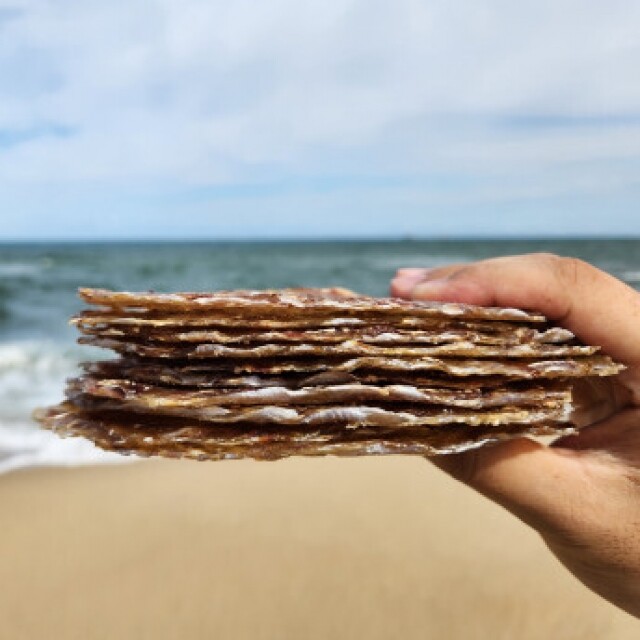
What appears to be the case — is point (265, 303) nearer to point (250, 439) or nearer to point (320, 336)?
point (320, 336)

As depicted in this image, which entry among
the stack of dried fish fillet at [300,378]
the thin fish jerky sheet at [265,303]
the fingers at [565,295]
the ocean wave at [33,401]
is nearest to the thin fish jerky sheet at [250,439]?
the stack of dried fish fillet at [300,378]

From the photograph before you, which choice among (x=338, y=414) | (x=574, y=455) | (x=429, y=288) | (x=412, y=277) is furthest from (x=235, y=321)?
(x=574, y=455)

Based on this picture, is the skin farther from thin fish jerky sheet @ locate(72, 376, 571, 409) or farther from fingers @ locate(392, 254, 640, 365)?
thin fish jerky sheet @ locate(72, 376, 571, 409)

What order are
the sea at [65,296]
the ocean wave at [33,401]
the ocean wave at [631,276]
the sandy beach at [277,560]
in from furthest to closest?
the ocean wave at [631,276], the sea at [65,296], the ocean wave at [33,401], the sandy beach at [277,560]

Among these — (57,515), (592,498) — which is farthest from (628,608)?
(57,515)

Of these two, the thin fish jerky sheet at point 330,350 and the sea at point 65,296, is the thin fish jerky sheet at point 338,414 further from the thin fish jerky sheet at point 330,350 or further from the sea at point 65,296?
the sea at point 65,296

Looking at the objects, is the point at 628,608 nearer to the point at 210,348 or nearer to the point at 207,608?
the point at 210,348
